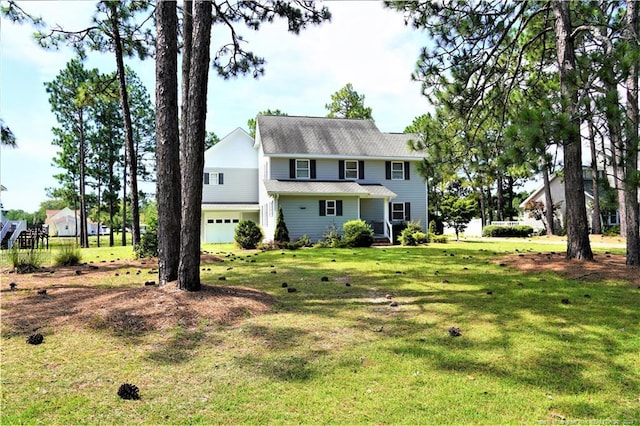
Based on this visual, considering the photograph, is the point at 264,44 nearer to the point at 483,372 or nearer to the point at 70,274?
the point at 70,274

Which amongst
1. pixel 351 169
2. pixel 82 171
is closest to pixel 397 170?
pixel 351 169

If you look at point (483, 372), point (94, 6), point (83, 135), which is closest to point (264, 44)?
point (94, 6)

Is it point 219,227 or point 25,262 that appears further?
point 219,227

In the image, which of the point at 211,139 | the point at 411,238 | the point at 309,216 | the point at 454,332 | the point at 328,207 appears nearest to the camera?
the point at 454,332

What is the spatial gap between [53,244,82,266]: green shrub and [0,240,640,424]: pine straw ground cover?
12.0 feet

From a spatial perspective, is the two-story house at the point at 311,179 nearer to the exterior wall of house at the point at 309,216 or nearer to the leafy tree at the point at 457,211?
the exterior wall of house at the point at 309,216

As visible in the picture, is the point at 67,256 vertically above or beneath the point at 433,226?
beneath

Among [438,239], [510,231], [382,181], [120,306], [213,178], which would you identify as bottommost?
[120,306]

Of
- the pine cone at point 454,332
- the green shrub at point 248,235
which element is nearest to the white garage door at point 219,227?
the green shrub at point 248,235

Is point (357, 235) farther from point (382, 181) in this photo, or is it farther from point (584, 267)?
point (584, 267)

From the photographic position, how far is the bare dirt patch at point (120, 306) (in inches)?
194

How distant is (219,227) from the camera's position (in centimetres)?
2655

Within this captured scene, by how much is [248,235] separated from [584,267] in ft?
46.6

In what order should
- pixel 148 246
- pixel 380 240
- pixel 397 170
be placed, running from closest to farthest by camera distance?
pixel 148 246 < pixel 380 240 < pixel 397 170
